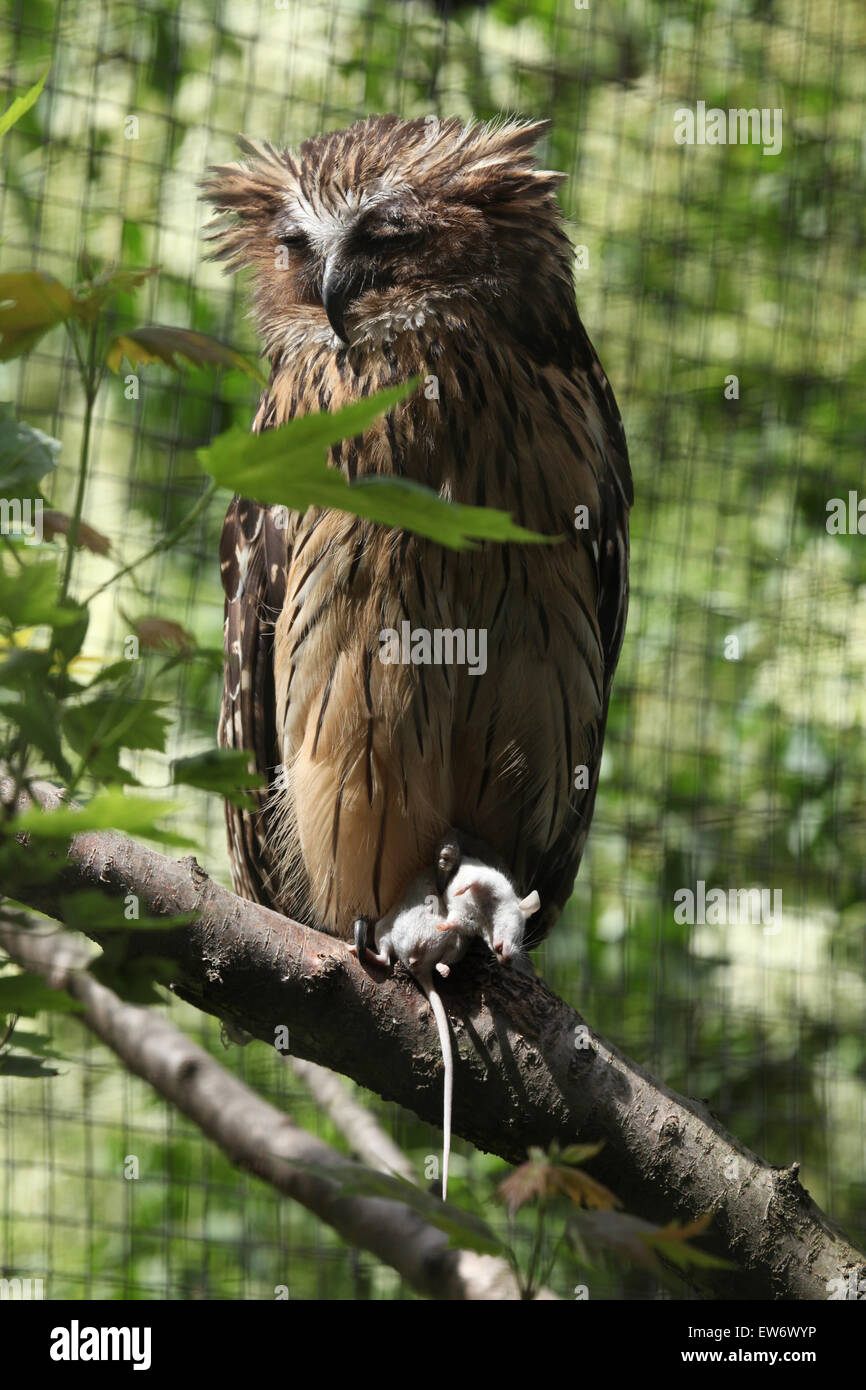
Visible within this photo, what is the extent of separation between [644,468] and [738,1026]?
6.73 ft

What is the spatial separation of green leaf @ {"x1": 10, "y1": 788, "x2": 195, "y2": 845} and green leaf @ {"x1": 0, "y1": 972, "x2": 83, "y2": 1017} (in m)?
0.08

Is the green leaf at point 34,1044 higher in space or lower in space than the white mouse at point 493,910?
lower

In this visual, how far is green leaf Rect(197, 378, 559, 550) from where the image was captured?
0.65m

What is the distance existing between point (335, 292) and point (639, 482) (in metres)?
2.93

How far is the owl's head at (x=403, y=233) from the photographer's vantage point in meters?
2.11

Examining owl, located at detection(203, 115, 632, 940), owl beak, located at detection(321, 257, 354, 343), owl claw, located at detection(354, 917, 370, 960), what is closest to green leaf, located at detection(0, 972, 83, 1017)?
owl claw, located at detection(354, 917, 370, 960)

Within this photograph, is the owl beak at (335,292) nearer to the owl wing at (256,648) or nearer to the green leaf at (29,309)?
the owl wing at (256,648)

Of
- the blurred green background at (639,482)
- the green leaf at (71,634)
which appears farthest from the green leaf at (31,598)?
the blurred green background at (639,482)

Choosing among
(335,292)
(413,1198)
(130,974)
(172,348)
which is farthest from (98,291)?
(335,292)

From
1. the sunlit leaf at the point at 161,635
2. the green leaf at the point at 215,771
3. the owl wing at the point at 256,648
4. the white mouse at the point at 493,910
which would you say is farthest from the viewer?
the owl wing at the point at 256,648

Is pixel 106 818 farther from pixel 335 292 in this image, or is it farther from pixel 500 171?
pixel 500 171

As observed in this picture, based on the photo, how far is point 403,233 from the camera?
2.10 meters

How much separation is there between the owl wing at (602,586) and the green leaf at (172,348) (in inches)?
52.2

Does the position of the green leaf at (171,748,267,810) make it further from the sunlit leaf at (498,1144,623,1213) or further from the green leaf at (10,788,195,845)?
the sunlit leaf at (498,1144,623,1213)
